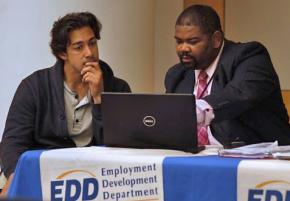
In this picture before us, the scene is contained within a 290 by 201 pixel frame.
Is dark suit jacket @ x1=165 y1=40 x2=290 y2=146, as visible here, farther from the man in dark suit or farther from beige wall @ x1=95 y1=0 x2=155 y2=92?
beige wall @ x1=95 y1=0 x2=155 y2=92

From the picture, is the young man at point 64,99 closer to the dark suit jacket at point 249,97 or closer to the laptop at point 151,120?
the dark suit jacket at point 249,97

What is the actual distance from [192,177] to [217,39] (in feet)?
3.25

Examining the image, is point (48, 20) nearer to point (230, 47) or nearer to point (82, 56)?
point (82, 56)

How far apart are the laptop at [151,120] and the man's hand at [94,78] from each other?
0.56 metres

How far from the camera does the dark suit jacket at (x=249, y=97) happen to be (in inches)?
88.4

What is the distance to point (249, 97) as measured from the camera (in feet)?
7.36

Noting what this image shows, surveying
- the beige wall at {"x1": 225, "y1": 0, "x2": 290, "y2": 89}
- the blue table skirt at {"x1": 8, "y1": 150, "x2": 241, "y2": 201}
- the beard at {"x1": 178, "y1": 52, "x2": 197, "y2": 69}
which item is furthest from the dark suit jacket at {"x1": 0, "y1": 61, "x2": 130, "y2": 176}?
the beige wall at {"x1": 225, "y1": 0, "x2": 290, "y2": 89}

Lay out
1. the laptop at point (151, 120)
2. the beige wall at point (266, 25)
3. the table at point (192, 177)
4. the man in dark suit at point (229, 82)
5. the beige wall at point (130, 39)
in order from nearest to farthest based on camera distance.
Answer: the table at point (192, 177) → the laptop at point (151, 120) → the man in dark suit at point (229, 82) → the beige wall at point (130, 39) → the beige wall at point (266, 25)

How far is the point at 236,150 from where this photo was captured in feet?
5.79

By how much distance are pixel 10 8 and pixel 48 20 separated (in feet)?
0.76

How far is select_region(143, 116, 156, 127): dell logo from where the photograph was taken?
6.09ft

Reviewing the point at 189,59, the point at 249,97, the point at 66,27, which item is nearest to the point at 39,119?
the point at 66,27

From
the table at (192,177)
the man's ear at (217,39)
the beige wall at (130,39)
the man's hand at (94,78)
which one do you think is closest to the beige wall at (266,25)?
the beige wall at (130,39)

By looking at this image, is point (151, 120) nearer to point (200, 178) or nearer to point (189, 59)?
point (200, 178)
